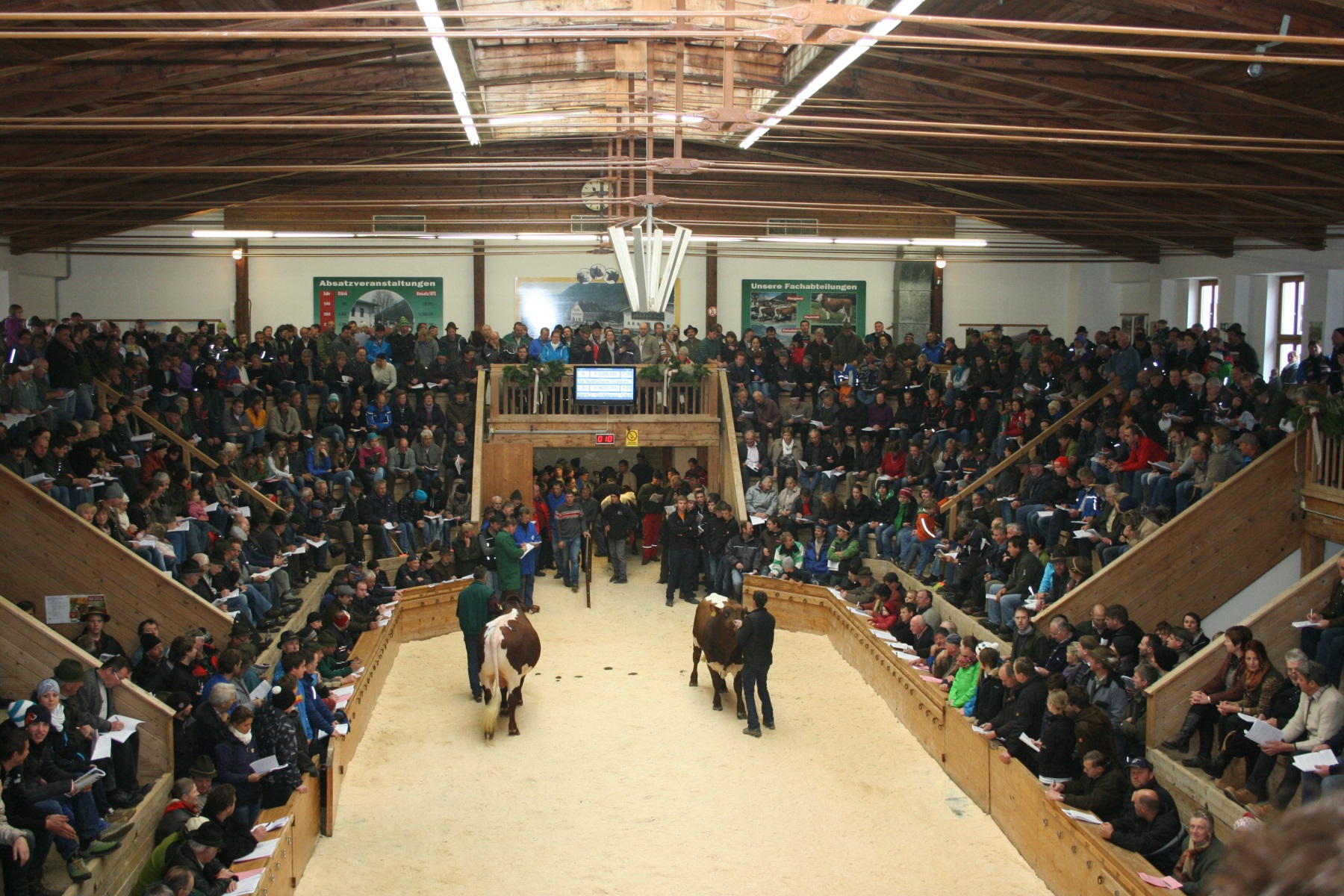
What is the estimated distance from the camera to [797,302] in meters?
25.4

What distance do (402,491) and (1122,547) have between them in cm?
1072

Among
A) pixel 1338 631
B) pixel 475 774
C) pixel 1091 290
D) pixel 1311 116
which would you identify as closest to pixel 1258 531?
pixel 1338 631

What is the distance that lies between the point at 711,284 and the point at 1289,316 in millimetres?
11084

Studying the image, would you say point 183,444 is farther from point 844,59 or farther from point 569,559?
Answer: point 844,59

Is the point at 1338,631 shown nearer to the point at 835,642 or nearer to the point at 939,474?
the point at 835,642

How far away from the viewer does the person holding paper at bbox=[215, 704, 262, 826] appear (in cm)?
848

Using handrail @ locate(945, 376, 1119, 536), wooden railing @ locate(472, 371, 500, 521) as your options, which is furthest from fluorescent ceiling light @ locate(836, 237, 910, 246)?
wooden railing @ locate(472, 371, 500, 521)

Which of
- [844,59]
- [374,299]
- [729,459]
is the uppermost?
[844,59]

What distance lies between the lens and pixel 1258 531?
12727 millimetres

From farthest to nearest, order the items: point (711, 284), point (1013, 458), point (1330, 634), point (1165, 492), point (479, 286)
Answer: point (711, 284) < point (479, 286) < point (1013, 458) < point (1165, 492) < point (1330, 634)

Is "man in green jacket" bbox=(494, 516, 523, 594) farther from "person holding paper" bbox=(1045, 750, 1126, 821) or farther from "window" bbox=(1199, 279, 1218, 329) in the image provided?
"window" bbox=(1199, 279, 1218, 329)

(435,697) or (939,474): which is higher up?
(939,474)

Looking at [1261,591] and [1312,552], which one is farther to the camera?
[1261,591]

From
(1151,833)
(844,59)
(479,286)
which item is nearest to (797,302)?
(479,286)
